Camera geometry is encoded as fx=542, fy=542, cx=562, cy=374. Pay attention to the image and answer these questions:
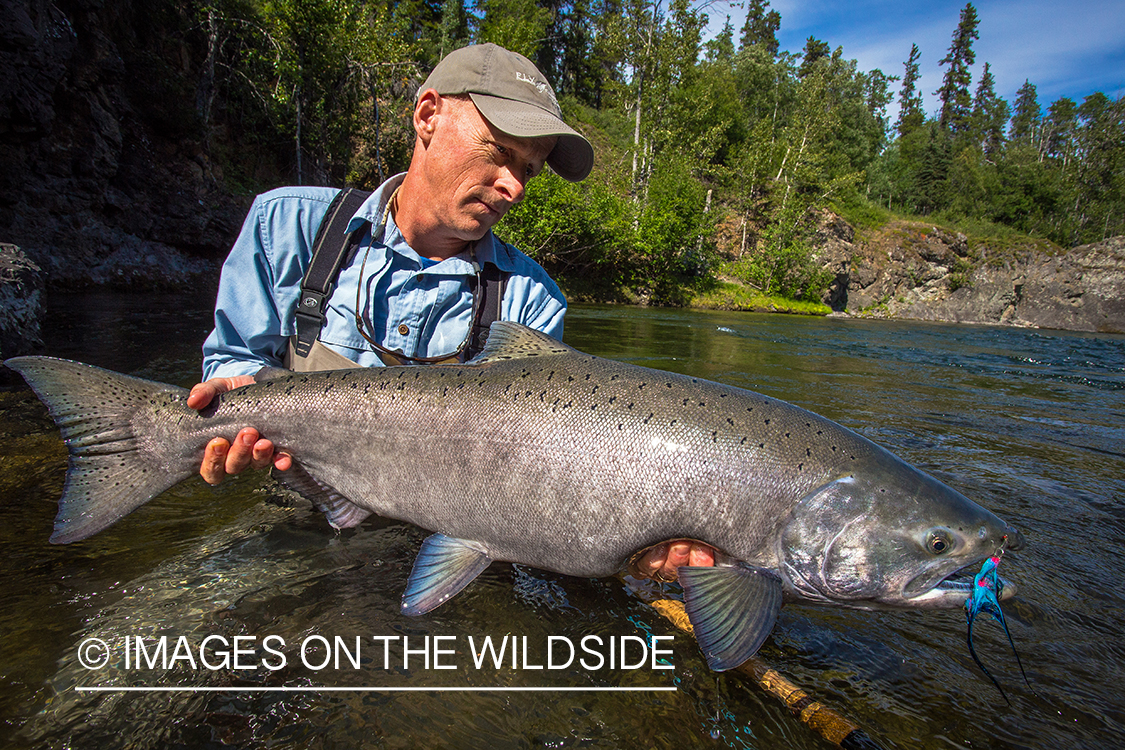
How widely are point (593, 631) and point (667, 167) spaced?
29138 mm

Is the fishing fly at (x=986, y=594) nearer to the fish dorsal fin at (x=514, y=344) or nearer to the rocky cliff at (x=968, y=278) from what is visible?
the fish dorsal fin at (x=514, y=344)

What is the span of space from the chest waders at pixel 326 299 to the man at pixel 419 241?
2cm

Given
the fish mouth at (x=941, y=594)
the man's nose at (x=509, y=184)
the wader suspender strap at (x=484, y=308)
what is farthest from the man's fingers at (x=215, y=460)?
the fish mouth at (x=941, y=594)

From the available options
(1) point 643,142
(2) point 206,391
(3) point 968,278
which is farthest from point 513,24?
(2) point 206,391

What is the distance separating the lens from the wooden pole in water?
5.56 ft

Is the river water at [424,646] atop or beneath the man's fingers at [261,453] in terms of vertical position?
beneath

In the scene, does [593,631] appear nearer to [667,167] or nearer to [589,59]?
[667,167]

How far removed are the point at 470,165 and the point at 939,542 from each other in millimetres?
2543

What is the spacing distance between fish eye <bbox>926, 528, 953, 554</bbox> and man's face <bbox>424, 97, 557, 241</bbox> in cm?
225

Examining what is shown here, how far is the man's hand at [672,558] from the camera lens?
213 centimetres

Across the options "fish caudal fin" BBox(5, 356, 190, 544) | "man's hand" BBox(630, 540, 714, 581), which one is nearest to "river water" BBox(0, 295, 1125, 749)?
"man's hand" BBox(630, 540, 714, 581)

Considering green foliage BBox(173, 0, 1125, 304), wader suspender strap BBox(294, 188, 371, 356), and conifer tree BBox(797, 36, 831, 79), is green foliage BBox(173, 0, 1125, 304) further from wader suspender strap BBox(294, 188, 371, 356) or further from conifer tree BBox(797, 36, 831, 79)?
wader suspender strap BBox(294, 188, 371, 356)

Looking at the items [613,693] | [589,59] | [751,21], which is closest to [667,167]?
[589,59]

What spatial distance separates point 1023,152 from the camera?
62.5 metres
